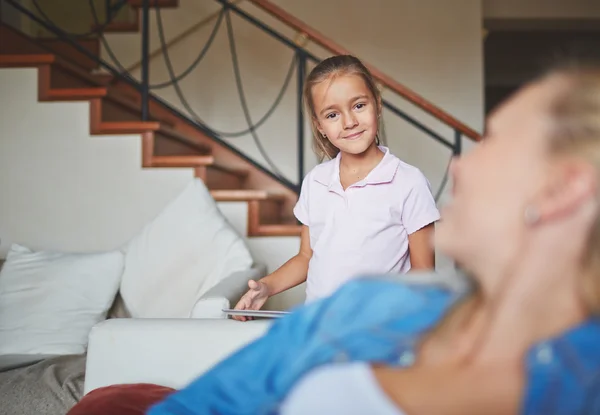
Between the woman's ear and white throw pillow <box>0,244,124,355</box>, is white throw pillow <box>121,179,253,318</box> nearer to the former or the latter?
white throw pillow <box>0,244,124,355</box>

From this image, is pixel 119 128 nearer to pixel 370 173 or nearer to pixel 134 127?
pixel 134 127

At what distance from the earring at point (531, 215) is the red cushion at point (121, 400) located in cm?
85

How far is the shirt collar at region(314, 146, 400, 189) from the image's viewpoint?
1724 mm

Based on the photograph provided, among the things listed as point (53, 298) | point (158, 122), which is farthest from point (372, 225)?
point (158, 122)

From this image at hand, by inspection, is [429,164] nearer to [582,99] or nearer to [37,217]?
[37,217]

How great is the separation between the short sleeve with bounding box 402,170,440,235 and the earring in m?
0.98

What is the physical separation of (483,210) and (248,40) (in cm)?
426

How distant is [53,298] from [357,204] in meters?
1.42

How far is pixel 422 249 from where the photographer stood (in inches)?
66.0

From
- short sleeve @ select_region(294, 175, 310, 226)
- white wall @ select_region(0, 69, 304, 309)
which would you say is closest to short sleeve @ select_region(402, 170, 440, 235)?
short sleeve @ select_region(294, 175, 310, 226)

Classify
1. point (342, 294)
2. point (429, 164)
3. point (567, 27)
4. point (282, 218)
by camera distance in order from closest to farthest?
1. point (342, 294)
2. point (282, 218)
3. point (429, 164)
4. point (567, 27)

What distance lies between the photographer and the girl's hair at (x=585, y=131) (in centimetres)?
68

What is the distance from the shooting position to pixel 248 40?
4785 mm

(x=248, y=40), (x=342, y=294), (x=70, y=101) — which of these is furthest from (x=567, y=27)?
(x=342, y=294)
